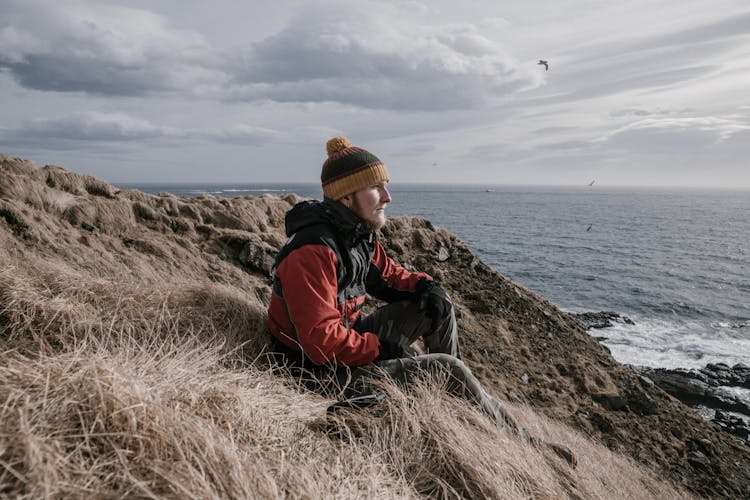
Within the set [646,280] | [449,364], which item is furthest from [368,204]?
[646,280]

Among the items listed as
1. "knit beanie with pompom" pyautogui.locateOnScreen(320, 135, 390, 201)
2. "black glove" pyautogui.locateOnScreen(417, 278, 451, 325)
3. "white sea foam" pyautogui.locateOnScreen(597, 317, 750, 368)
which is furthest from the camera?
"white sea foam" pyautogui.locateOnScreen(597, 317, 750, 368)

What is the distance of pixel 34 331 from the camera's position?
347 cm

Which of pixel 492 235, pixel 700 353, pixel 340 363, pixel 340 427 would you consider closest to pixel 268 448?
pixel 340 427

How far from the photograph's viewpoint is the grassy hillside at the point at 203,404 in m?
1.82

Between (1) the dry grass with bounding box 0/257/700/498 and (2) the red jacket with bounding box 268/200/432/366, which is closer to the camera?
(1) the dry grass with bounding box 0/257/700/498

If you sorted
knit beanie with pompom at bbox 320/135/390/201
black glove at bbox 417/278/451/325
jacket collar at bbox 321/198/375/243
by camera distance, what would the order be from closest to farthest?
1. jacket collar at bbox 321/198/375/243
2. knit beanie with pompom at bbox 320/135/390/201
3. black glove at bbox 417/278/451/325

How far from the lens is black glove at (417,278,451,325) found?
4021 millimetres

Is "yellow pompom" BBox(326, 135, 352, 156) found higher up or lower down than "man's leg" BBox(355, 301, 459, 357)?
higher up

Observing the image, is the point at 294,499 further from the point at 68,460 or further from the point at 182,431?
the point at 68,460

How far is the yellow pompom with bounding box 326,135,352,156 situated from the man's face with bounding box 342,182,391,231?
1.52 feet

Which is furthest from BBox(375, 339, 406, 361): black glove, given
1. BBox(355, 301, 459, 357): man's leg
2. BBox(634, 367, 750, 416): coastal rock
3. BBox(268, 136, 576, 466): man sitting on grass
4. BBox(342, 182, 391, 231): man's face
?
BBox(634, 367, 750, 416): coastal rock

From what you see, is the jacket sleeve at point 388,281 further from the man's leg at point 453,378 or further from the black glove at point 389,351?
the man's leg at point 453,378

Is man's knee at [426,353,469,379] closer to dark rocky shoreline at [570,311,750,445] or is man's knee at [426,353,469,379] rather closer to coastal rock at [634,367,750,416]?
dark rocky shoreline at [570,311,750,445]

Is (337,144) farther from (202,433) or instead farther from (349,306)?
(202,433)
